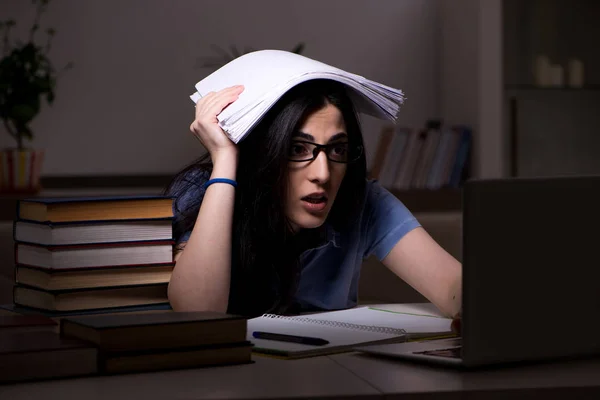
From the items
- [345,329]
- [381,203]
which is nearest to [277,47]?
[381,203]

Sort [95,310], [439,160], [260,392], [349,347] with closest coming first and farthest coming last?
[260,392], [349,347], [95,310], [439,160]

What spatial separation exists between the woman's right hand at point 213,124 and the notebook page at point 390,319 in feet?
1.19

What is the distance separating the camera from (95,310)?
1.30m

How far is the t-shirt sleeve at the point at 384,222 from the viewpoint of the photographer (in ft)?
5.67

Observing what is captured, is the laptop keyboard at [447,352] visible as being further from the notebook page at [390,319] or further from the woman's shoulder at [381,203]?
the woman's shoulder at [381,203]

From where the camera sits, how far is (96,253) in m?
1.28

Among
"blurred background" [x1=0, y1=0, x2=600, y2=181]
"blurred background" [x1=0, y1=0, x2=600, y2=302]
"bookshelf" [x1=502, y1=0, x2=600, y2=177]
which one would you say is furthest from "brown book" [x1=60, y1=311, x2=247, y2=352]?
"bookshelf" [x1=502, y1=0, x2=600, y2=177]

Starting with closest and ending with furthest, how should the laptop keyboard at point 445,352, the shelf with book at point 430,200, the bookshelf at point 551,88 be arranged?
the laptop keyboard at point 445,352
the shelf with book at point 430,200
the bookshelf at point 551,88

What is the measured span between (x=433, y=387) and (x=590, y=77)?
311 centimetres

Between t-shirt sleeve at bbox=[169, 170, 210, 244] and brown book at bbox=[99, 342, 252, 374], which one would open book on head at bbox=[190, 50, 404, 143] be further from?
brown book at bbox=[99, 342, 252, 374]

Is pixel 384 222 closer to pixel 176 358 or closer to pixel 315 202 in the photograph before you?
pixel 315 202

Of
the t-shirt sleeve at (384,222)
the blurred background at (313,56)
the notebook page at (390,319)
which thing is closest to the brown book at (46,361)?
the notebook page at (390,319)

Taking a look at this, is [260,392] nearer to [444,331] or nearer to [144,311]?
[444,331]

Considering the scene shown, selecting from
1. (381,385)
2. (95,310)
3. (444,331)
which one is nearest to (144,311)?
(95,310)
